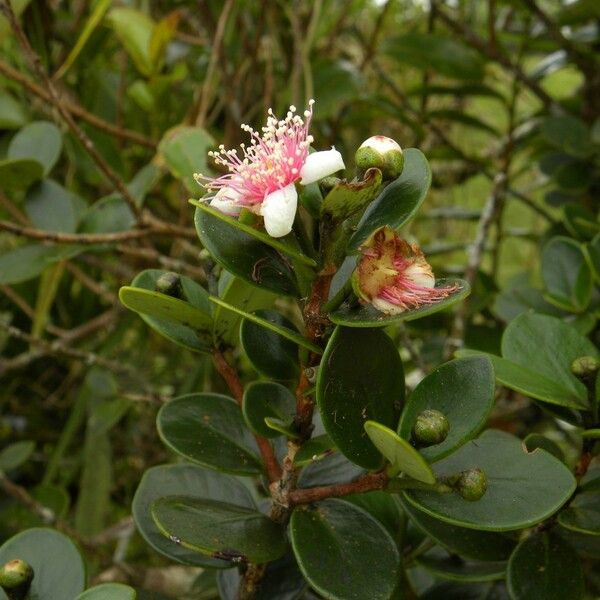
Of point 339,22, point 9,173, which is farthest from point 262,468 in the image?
point 339,22

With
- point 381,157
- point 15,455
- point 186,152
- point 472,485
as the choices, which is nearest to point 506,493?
point 472,485

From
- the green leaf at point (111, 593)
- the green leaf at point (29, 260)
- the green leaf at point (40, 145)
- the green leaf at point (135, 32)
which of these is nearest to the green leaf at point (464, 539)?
the green leaf at point (111, 593)

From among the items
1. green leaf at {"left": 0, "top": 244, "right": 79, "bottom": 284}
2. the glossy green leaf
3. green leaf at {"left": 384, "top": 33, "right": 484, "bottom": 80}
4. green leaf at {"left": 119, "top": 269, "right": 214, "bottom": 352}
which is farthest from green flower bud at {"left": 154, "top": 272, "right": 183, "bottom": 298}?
green leaf at {"left": 384, "top": 33, "right": 484, "bottom": 80}

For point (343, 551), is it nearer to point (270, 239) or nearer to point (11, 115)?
point (270, 239)

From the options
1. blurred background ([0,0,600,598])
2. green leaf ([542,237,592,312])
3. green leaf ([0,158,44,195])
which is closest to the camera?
green leaf ([542,237,592,312])

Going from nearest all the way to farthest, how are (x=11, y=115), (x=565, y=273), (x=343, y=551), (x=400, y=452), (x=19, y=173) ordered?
(x=400, y=452) → (x=343, y=551) → (x=565, y=273) → (x=19, y=173) → (x=11, y=115)

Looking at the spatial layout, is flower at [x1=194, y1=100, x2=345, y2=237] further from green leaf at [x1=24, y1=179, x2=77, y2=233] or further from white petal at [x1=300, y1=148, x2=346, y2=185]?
green leaf at [x1=24, y1=179, x2=77, y2=233]
